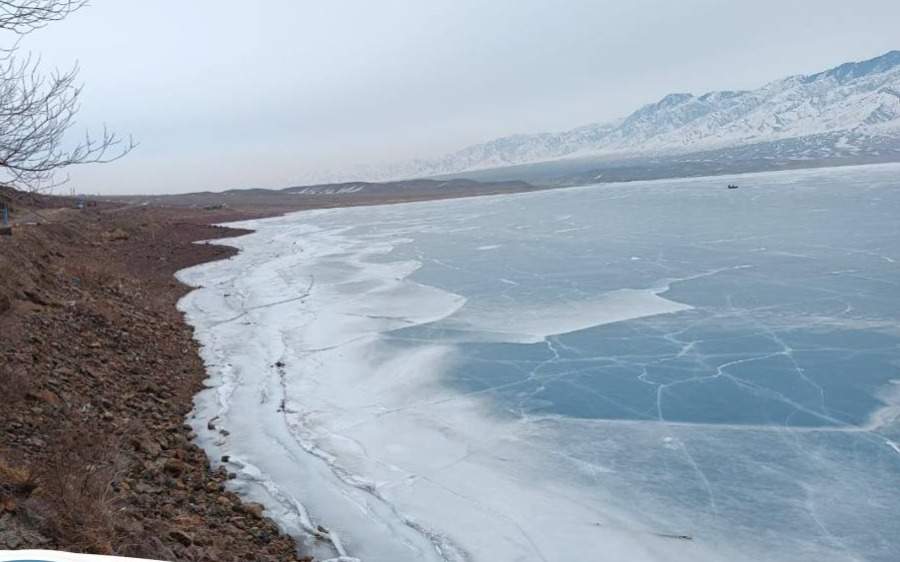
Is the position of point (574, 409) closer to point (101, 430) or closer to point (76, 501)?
point (101, 430)

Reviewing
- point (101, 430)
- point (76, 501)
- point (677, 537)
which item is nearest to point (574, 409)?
point (677, 537)

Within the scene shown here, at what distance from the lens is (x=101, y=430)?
6.50 meters

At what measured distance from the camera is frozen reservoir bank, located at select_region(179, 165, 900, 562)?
5.37 m

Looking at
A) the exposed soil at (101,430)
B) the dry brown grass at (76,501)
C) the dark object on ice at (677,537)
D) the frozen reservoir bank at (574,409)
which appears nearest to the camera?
the dry brown grass at (76,501)

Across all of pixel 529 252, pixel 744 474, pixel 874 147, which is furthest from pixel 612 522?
pixel 874 147

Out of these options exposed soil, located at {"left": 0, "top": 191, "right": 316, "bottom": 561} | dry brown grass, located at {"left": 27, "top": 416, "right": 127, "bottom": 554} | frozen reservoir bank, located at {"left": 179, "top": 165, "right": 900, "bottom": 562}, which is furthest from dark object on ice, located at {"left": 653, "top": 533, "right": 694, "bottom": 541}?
dry brown grass, located at {"left": 27, "top": 416, "right": 127, "bottom": 554}

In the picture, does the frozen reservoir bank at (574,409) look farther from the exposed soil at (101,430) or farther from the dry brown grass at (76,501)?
the dry brown grass at (76,501)

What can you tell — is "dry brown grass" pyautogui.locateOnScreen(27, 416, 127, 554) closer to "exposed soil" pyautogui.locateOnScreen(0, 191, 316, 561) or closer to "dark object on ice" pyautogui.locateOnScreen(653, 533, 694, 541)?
"exposed soil" pyautogui.locateOnScreen(0, 191, 316, 561)

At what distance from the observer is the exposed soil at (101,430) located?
4.14 meters

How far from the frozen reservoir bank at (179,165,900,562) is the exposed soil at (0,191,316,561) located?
1.44 ft

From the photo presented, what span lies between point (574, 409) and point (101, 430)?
4.94 m

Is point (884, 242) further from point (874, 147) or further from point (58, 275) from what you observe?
point (874, 147)

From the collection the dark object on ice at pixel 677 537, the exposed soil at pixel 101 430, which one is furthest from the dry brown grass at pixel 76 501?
the dark object on ice at pixel 677 537

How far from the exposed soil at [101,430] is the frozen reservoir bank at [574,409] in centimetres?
44
